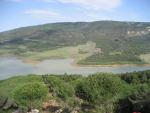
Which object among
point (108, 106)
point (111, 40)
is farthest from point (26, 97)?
point (111, 40)

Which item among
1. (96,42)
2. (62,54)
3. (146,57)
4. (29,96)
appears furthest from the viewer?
(96,42)

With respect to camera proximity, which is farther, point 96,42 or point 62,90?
point 96,42

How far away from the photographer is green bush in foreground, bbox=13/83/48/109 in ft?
92.2

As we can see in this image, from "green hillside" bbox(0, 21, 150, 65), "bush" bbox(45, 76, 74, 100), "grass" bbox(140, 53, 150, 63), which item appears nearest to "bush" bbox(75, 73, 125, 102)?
"bush" bbox(45, 76, 74, 100)

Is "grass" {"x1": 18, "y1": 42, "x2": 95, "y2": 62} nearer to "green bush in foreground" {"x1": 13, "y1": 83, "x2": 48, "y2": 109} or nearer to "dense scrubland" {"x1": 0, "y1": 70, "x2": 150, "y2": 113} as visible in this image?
"dense scrubland" {"x1": 0, "y1": 70, "x2": 150, "y2": 113}

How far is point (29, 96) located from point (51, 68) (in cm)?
5192

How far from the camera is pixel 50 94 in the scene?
3462 centimetres

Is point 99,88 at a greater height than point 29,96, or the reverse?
point 99,88

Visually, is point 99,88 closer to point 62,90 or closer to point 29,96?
point 62,90

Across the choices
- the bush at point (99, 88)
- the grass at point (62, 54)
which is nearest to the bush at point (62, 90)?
the bush at point (99, 88)

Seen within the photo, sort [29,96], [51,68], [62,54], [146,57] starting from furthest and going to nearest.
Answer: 1. [62,54]
2. [146,57]
3. [51,68]
4. [29,96]

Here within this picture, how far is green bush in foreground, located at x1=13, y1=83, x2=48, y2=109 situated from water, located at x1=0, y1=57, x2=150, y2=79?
4300 cm

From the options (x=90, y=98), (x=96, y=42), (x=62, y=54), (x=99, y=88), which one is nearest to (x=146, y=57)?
(x=62, y=54)

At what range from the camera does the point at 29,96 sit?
28125 millimetres
